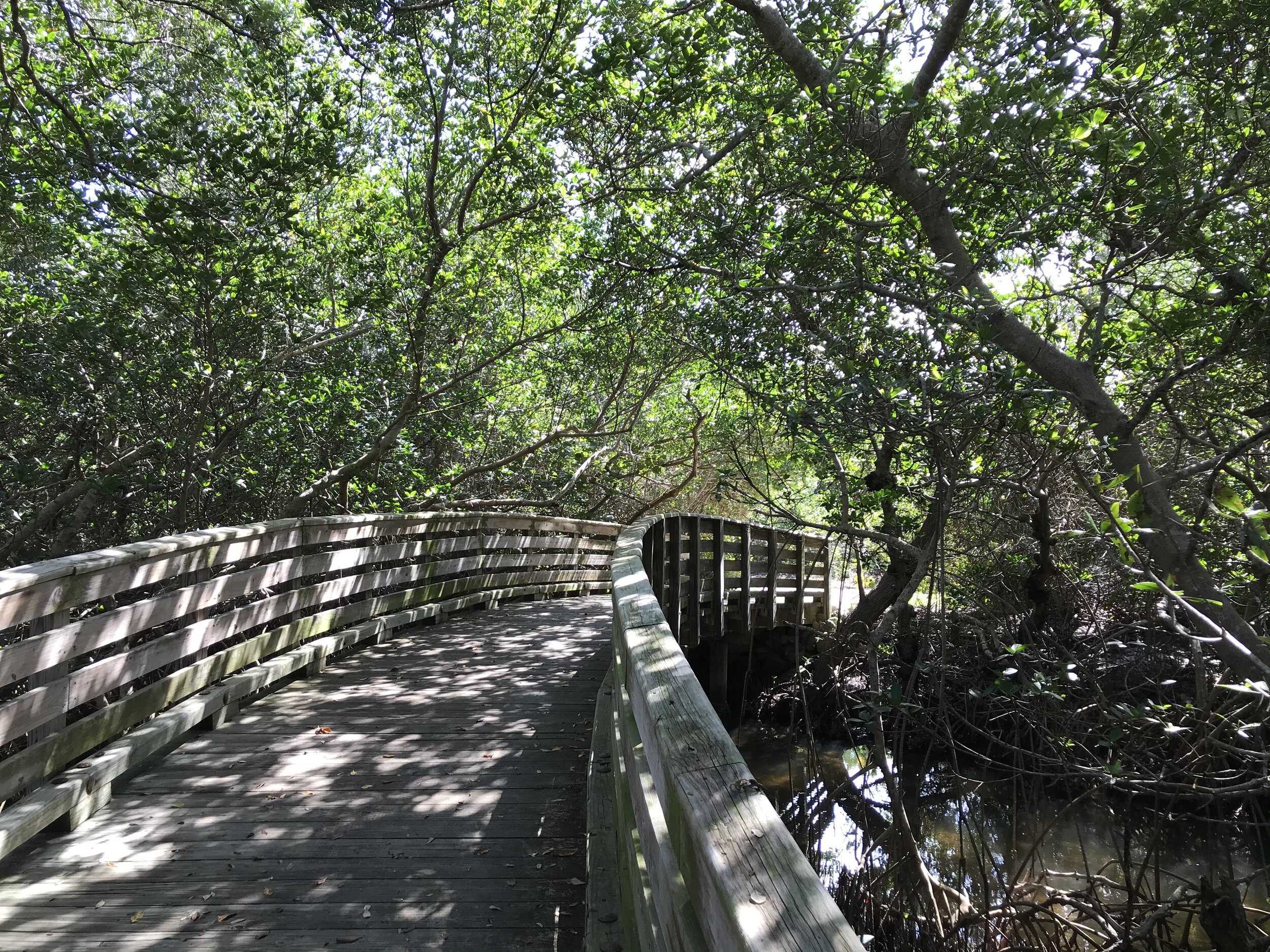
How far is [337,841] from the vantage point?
3451 millimetres

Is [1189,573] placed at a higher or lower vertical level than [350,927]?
higher

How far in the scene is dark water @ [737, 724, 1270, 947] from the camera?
542 cm

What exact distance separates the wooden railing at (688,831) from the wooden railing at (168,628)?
2315 mm

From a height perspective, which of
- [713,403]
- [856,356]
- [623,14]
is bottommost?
[856,356]

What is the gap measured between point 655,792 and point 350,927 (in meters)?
1.54

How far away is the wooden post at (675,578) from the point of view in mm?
7910

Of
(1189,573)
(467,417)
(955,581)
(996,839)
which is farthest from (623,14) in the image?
(996,839)

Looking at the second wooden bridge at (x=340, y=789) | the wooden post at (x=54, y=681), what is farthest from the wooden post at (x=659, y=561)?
the wooden post at (x=54, y=681)

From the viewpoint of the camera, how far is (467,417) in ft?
39.7

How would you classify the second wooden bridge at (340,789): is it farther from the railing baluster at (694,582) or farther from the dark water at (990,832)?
the railing baluster at (694,582)

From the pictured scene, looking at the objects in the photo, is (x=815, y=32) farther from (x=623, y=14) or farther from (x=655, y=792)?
(x=655, y=792)

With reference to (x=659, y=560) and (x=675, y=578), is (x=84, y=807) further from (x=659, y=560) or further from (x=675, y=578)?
(x=675, y=578)

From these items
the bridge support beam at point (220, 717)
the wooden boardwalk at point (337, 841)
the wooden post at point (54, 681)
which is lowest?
the wooden boardwalk at point (337, 841)

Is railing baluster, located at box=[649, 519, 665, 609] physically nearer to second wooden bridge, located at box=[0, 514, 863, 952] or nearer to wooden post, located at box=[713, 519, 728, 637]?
second wooden bridge, located at box=[0, 514, 863, 952]
